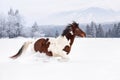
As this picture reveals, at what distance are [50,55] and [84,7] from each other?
447 millimetres

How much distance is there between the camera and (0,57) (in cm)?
83

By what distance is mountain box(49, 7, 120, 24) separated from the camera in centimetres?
108

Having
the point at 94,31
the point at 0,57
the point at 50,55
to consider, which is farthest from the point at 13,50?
the point at 94,31

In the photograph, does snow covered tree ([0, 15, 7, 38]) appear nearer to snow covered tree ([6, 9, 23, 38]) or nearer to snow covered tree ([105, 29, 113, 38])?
snow covered tree ([6, 9, 23, 38])

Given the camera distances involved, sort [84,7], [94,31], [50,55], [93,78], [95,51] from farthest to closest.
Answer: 1. [84,7]
2. [94,31]
3. [95,51]
4. [50,55]
5. [93,78]

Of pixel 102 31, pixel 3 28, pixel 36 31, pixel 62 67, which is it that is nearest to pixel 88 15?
pixel 102 31

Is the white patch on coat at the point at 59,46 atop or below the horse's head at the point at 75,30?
below

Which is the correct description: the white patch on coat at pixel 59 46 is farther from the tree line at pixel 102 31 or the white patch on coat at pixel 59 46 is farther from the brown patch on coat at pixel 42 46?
the tree line at pixel 102 31

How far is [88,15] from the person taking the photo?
1.13m

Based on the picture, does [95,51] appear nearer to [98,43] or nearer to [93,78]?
[98,43]

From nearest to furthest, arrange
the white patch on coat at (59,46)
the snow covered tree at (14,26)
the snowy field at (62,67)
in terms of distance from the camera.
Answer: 1. the snowy field at (62,67)
2. the white patch on coat at (59,46)
3. the snow covered tree at (14,26)

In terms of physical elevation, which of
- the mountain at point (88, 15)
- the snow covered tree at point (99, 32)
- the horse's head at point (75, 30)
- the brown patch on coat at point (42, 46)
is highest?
the mountain at point (88, 15)

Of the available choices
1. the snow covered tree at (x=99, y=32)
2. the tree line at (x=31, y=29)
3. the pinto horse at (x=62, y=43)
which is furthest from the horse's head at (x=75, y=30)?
the snow covered tree at (x=99, y=32)

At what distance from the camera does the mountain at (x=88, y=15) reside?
1080 millimetres
